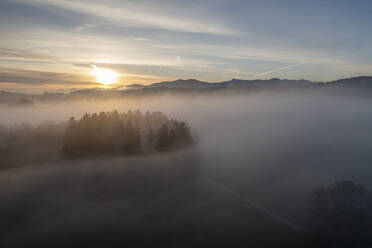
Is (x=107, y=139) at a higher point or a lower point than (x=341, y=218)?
higher

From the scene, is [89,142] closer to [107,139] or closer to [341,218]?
[107,139]

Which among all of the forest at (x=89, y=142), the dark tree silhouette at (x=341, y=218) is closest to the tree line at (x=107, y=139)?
the forest at (x=89, y=142)

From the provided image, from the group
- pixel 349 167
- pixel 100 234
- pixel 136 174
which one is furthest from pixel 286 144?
pixel 100 234

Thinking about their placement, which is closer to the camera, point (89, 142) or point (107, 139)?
point (89, 142)

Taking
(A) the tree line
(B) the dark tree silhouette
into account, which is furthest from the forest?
(B) the dark tree silhouette

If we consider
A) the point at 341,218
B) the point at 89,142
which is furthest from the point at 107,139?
the point at 341,218

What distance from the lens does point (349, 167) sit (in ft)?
239

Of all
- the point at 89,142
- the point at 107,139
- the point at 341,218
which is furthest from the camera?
the point at 107,139

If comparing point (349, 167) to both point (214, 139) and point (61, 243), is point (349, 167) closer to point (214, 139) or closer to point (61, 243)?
point (214, 139)

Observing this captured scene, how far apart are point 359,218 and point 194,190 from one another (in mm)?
27480

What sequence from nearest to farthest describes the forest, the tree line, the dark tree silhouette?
the dark tree silhouette < the forest < the tree line

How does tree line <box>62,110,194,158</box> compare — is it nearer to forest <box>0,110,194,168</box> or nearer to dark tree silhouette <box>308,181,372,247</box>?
forest <box>0,110,194,168</box>

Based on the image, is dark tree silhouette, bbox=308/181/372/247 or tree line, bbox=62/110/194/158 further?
tree line, bbox=62/110/194/158

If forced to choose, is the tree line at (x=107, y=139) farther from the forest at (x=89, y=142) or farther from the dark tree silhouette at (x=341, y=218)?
the dark tree silhouette at (x=341, y=218)
